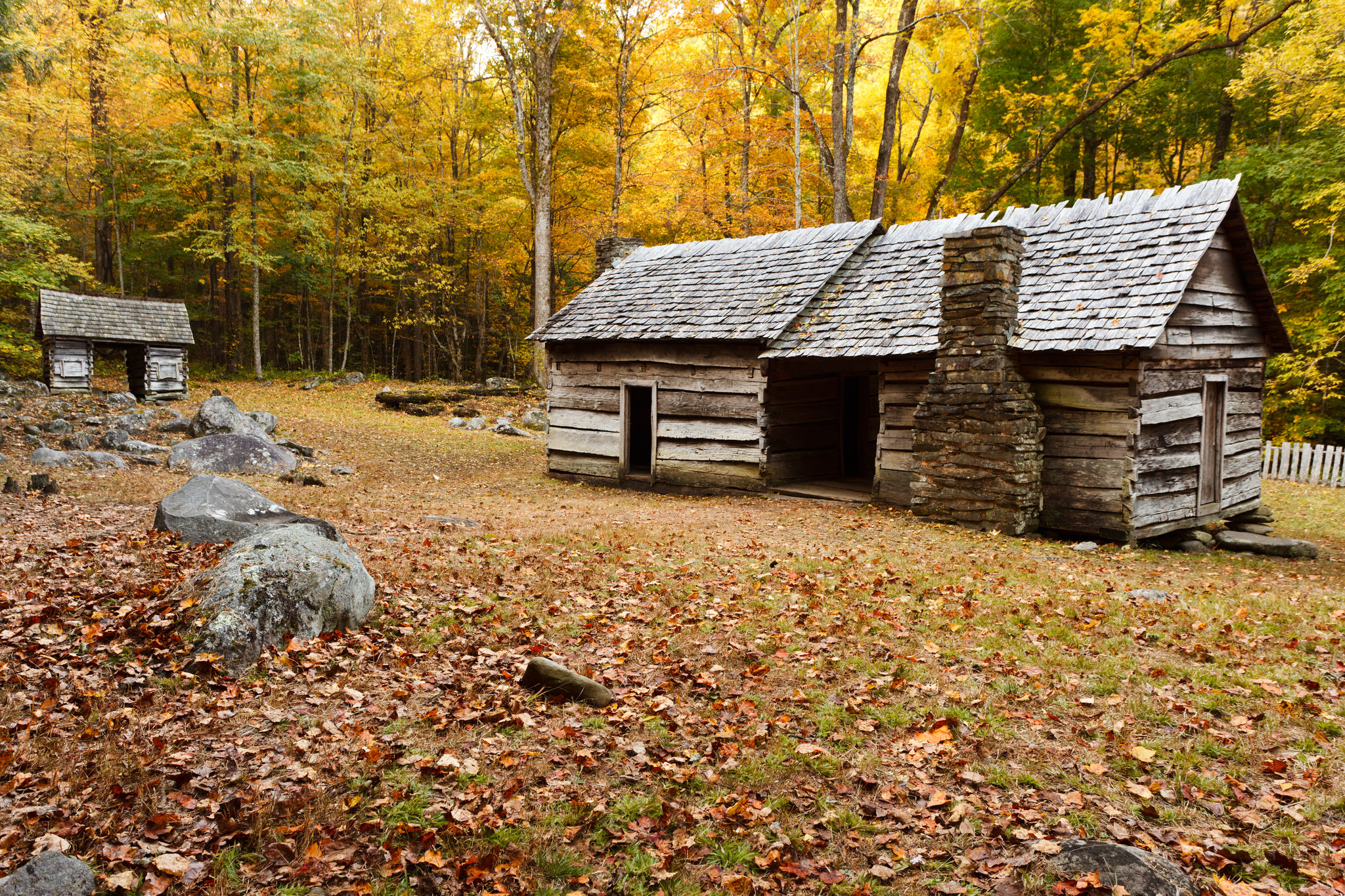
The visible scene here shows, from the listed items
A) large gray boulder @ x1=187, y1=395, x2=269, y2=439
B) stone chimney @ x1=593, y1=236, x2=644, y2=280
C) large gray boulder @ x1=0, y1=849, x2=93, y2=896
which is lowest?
large gray boulder @ x1=0, y1=849, x2=93, y2=896

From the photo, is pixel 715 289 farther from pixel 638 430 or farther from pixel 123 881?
pixel 123 881

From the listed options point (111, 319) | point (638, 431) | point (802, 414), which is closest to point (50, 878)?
point (802, 414)

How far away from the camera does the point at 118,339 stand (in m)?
22.6

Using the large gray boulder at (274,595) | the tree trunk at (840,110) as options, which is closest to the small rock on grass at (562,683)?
the large gray boulder at (274,595)

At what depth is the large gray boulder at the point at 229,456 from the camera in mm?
13938

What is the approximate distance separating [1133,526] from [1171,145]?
2206cm

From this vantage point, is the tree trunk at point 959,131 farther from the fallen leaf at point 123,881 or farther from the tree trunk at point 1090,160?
the fallen leaf at point 123,881

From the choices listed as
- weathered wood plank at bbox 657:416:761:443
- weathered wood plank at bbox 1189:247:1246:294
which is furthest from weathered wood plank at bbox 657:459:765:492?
weathered wood plank at bbox 1189:247:1246:294

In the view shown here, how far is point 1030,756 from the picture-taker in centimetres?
459

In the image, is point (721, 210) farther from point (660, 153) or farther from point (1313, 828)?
point (1313, 828)

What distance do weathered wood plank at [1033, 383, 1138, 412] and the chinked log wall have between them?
4.79 m

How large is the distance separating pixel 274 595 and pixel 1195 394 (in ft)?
42.0

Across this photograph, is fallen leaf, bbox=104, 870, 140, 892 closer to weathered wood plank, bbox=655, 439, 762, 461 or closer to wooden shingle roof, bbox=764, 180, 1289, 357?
wooden shingle roof, bbox=764, 180, 1289, 357

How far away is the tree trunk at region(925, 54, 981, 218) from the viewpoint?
2444 centimetres
